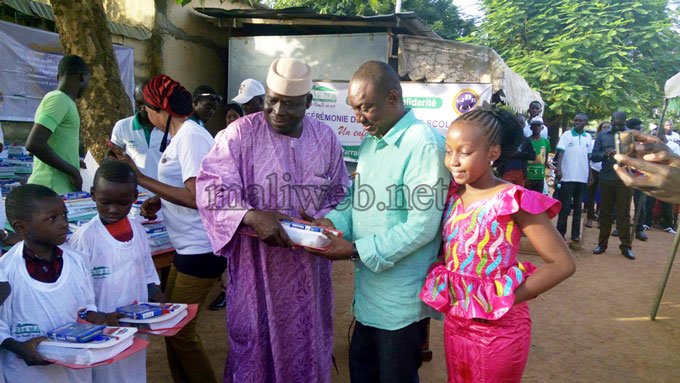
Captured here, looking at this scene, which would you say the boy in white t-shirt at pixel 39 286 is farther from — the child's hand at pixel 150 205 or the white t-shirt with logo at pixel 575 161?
the white t-shirt with logo at pixel 575 161

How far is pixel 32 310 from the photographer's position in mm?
1871

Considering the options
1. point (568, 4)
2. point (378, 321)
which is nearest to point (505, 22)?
point (568, 4)

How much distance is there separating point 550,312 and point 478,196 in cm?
372

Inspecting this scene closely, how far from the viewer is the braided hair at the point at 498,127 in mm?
1798

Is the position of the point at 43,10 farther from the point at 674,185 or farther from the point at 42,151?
the point at 674,185

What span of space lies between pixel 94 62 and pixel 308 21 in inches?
170

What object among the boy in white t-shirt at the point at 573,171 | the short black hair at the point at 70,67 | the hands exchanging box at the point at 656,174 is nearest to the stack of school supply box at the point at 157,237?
the short black hair at the point at 70,67

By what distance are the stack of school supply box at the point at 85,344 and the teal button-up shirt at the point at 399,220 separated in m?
1.03

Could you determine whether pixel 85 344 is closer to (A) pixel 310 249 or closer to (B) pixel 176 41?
(A) pixel 310 249

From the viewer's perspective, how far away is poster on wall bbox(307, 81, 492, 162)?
7.73 m

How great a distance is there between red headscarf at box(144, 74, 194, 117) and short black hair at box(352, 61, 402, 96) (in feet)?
3.95

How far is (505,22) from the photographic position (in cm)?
1557

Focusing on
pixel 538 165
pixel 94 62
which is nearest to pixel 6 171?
pixel 94 62

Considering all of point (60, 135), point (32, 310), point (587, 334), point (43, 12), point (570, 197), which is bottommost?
point (587, 334)
